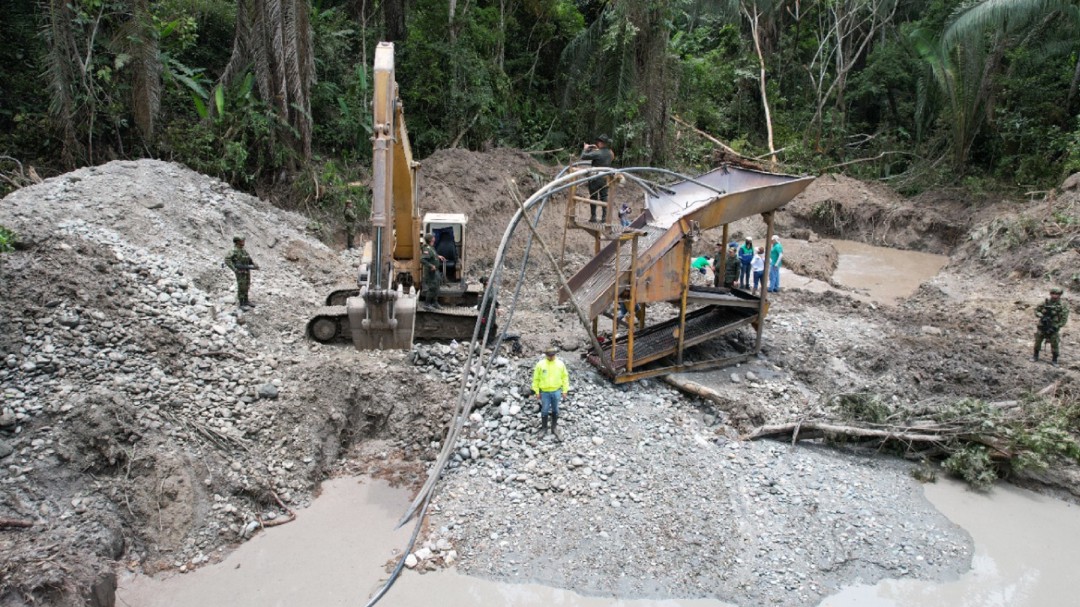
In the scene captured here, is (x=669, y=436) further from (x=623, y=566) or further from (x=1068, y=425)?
(x=1068, y=425)

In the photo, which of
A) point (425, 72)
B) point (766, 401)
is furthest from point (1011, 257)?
point (425, 72)

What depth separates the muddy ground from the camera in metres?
6.71

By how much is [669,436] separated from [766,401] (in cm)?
178

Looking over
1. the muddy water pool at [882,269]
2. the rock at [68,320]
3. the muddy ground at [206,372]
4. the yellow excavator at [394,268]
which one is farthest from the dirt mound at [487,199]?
the rock at [68,320]

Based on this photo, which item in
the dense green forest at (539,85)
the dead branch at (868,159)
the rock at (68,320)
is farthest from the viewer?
the dead branch at (868,159)

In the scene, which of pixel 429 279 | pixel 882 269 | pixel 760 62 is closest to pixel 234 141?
pixel 429 279

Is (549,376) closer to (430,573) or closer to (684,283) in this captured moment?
(430,573)

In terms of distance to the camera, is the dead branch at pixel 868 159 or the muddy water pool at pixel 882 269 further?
the dead branch at pixel 868 159

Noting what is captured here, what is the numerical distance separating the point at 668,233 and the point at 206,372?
18.9 ft

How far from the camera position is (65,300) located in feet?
26.8

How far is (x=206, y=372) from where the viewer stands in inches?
322

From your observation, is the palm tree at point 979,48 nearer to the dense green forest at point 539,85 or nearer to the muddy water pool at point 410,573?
the dense green forest at point 539,85

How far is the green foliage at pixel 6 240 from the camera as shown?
8.46 metres

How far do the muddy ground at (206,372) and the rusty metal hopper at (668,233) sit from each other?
1.19m
